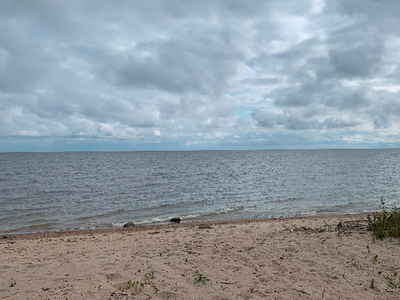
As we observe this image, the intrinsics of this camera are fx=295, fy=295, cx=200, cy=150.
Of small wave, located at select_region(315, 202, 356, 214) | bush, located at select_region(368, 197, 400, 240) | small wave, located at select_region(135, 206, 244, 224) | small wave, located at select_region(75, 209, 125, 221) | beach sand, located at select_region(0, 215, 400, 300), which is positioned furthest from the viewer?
small wave, located at select_region(315, 202, 356, 214)

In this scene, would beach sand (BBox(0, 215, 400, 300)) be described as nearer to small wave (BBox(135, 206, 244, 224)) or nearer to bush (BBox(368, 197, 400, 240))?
bush (BBox(368, 197, 400, 240))

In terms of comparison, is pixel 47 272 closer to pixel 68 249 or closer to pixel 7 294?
pixel 7 294

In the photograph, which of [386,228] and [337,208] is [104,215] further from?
[337,208]

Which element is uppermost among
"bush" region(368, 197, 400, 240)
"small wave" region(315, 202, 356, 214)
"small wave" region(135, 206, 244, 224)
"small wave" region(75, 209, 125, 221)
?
"bush" region(368, 197, 400, 240)

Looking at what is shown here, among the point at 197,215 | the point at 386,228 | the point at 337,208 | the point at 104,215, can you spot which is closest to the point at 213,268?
the point at 386,228

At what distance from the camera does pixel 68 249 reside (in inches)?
422

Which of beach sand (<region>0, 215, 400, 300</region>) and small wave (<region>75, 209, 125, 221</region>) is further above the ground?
beach sand (<region>0, 215, 400, 300</region>)

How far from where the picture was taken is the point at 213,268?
7879mm

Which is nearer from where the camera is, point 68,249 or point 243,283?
point 243,283

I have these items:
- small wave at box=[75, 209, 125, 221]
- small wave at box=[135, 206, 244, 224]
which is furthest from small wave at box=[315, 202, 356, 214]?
small wave at box=[75, 209, 125, 221]

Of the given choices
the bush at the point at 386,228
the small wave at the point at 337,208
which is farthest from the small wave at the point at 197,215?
the bush at the point at 386,228

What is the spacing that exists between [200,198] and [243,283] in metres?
20.3

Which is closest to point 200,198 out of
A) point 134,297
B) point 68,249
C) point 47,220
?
point 47,220

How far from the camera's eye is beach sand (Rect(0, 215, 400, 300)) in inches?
258
